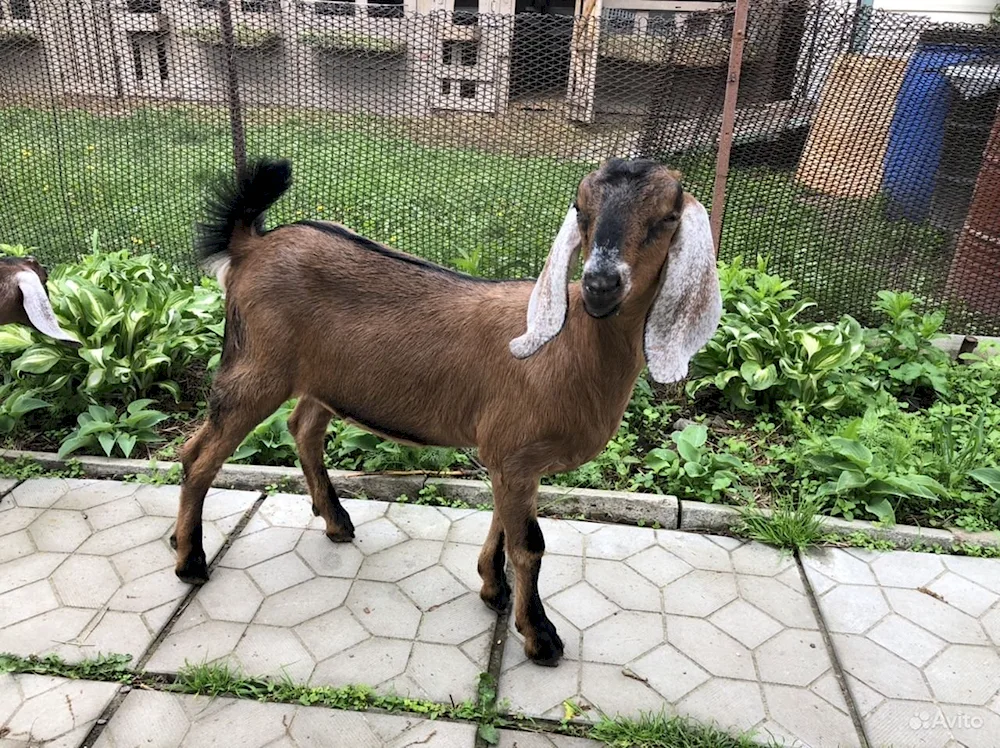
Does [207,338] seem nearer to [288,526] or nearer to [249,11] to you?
[288,526]

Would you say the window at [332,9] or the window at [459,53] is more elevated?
the window at [332,9]

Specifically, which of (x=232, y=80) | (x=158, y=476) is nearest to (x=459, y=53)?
(x=232, y=80)

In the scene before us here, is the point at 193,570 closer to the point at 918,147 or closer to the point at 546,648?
the point at 546,648

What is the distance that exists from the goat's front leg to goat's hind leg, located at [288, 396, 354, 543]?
3.07 feet

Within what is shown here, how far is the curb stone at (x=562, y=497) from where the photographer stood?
3.38 metres

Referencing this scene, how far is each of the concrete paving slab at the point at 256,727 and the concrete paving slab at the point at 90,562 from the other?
0.97 ft

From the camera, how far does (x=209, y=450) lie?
2.85 metres

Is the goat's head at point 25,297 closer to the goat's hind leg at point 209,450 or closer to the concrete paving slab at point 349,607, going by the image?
the goat's hind leg at point 209,450

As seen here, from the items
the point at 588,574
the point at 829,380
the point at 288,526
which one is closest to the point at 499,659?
the point at 588,574

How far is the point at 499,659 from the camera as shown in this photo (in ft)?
8.89

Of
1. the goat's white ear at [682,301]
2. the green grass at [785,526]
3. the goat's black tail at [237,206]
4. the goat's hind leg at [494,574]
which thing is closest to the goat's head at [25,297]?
the goat's black tail at [237,206]

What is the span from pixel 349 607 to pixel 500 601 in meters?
0.59

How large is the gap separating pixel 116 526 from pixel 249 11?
394 centimetres

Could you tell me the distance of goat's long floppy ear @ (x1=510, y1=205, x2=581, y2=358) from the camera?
2.01 metres
